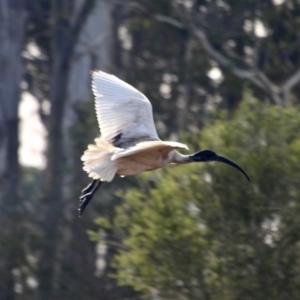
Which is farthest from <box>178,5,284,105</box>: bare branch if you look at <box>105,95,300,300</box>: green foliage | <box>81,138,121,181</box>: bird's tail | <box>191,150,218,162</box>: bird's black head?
<box>81,138,121,181</box>: bird's tail

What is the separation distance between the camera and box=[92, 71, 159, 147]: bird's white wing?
253 inches

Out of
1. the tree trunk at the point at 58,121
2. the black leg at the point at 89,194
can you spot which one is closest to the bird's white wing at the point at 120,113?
the black leg at the point at 89,194

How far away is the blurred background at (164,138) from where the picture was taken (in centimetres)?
1030

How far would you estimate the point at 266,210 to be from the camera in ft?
33.5

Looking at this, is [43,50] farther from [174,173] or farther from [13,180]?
[174,173]

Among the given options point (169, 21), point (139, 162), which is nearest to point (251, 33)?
point (169, 21)

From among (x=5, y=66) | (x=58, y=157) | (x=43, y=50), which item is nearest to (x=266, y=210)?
(x=58, y=157)

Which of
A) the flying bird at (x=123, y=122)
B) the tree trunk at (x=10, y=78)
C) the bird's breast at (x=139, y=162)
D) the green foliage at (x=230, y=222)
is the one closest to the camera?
the bird's breast at (x=139, y=162)

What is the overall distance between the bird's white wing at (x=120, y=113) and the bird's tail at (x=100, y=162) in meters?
0.46

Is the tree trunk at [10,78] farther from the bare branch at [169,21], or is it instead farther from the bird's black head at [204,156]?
the bird's black head at [204,156]

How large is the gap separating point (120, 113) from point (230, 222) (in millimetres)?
4206

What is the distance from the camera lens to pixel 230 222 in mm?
10391

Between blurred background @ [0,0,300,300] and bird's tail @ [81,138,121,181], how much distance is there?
15.0 ft

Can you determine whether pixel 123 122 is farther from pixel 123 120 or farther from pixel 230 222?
pixel 230 222
